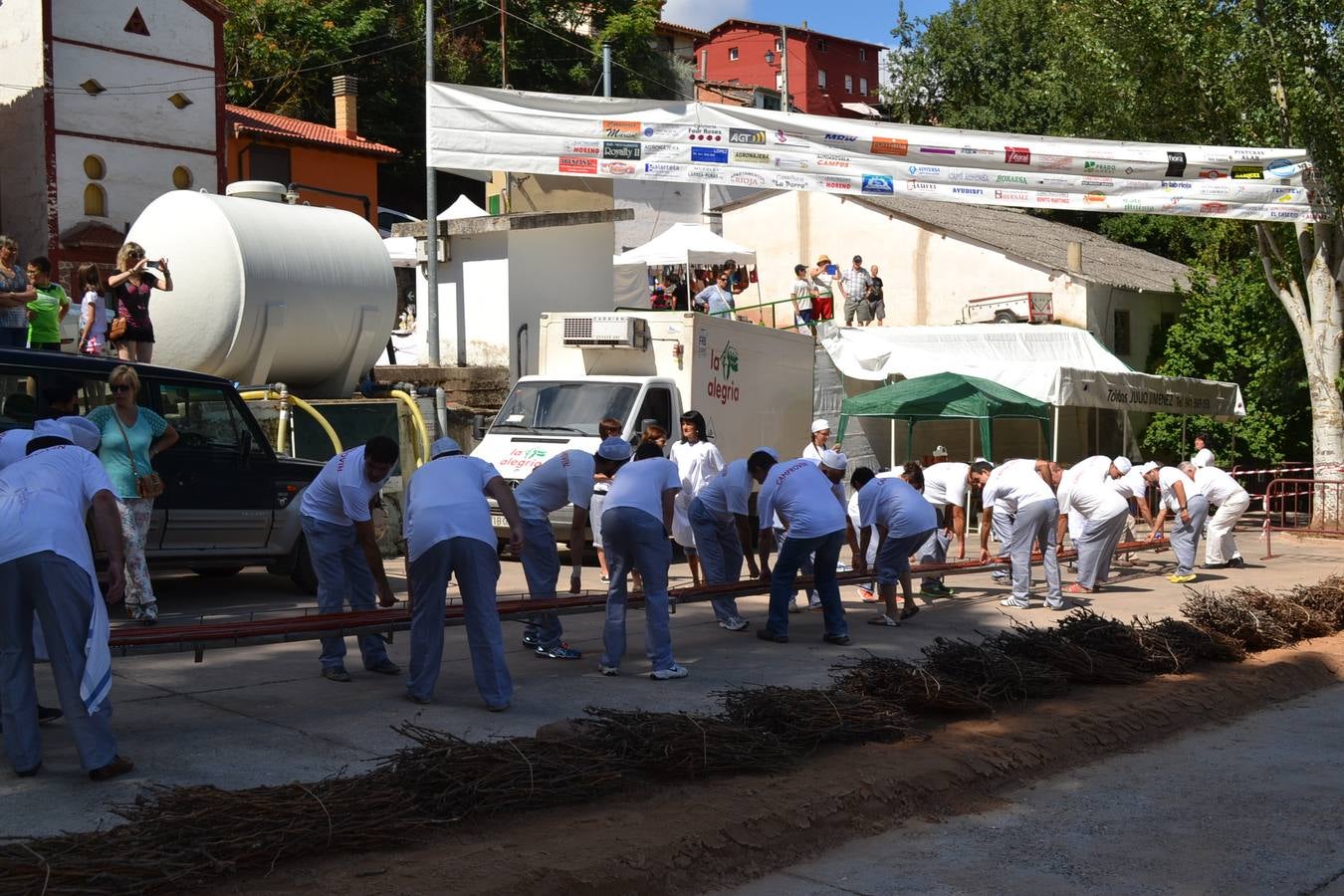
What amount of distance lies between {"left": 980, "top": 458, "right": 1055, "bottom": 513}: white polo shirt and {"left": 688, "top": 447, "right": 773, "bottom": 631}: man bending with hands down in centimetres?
291

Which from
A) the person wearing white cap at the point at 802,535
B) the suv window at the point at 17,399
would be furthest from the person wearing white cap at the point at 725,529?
the suv window at the point at 17,399

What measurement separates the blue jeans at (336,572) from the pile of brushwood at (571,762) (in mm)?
1954

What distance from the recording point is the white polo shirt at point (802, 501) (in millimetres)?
10055

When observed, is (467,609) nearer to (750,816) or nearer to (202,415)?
(750,816)

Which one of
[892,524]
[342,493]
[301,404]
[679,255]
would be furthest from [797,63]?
[342,493]

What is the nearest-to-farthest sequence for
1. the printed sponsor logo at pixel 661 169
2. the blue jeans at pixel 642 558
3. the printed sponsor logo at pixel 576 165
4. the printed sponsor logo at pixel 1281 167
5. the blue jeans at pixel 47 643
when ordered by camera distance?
the blue jeans at pixel 47 643 < the blue jeans at pixel 642 558 < the printed sponsor logo at pixel 576 165 < the printed sponsor logo at pixel 661 169 < the printed sponsor logo at pixel 1281 167

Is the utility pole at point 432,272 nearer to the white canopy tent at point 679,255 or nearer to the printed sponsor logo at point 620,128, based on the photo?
the white canopy tent at point 679,255

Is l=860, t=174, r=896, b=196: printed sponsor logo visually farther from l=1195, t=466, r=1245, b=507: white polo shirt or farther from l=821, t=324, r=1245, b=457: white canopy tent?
l=821, t=324, r=1245, b=457: white canopy tent

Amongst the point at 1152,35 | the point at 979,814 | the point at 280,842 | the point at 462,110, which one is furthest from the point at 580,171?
the point at 1152,35

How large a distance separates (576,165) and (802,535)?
4.82 metres

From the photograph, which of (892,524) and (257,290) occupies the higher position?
(257,290)

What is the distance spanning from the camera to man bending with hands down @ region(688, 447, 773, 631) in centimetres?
1103

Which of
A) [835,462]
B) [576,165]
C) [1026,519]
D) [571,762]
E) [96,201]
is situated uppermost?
[96,201]

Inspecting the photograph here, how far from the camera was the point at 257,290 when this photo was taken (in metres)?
13.9
